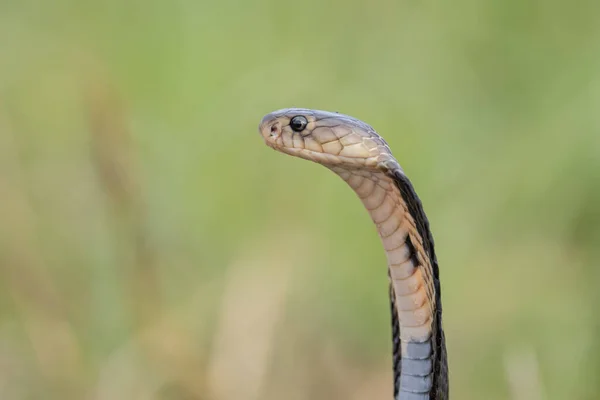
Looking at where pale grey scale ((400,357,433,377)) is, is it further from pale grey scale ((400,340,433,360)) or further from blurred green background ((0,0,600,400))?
blurred green background ((0,0,600,400))

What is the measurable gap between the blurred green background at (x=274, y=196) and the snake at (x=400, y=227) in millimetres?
A: 713

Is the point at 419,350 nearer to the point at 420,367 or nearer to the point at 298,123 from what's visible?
the point at 420,367

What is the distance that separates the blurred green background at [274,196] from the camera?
1.94m

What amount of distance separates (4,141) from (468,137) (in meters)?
1.46

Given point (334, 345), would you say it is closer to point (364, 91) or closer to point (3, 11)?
point (364, 91)

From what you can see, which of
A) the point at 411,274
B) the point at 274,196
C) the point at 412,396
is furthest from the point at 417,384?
the point at 274,196

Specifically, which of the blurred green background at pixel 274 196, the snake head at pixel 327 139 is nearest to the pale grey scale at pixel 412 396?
the snake head at pixel 327 139

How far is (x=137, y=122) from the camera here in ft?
7.58

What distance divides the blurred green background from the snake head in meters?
0.77

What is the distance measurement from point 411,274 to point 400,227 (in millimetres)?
73

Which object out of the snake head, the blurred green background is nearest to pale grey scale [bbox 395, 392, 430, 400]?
the snake head

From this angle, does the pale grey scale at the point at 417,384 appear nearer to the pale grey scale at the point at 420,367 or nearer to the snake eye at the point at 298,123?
the pale grey scale at the point at 420,367

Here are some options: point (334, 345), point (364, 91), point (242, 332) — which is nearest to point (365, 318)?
point (334, 345)

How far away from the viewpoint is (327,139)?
1.15 metres
